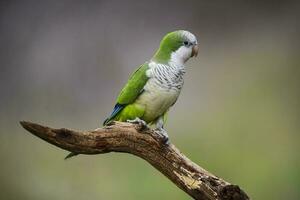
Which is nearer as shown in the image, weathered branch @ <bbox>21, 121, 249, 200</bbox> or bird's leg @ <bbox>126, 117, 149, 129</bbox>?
weathered branch @ <bbox>21, 121, 249, 200</bbox>

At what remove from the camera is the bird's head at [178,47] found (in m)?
1.77

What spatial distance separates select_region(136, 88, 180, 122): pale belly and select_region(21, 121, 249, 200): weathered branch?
16 cm

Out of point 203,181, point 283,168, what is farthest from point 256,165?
point 203,181

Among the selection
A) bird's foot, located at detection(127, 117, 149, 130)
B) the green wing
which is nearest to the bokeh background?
the green wing

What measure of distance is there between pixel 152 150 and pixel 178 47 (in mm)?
406

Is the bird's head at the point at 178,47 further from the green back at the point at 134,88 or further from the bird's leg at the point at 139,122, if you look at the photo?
the bird's leg at the point at 139,122

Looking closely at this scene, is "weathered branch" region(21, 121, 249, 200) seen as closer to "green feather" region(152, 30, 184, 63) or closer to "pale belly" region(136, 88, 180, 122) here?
"pale belly" region(136, 88, 180, 122)

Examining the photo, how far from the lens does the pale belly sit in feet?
5.71

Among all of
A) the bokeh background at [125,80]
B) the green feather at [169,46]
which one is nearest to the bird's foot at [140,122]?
the green feather at [169,46]

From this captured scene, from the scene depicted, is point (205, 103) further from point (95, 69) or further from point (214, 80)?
point (95, 69)

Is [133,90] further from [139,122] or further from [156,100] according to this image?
[139,122]

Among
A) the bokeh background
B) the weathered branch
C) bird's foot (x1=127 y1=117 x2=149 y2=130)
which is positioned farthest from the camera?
the bokeh background

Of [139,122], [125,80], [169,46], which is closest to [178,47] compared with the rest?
[169,46]

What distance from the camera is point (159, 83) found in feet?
5.71
